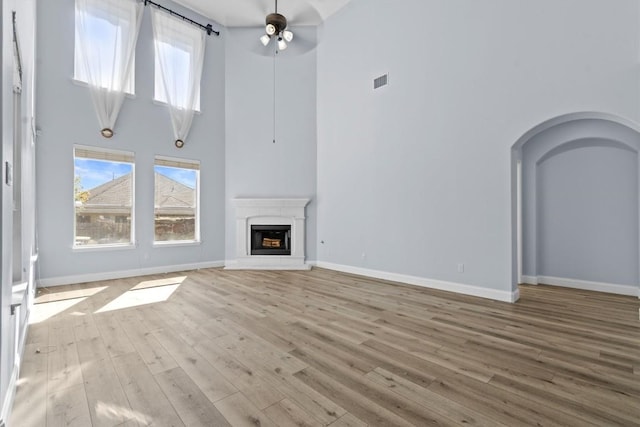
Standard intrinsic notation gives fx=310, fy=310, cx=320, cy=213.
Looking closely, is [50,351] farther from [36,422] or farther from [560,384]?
[560,384]

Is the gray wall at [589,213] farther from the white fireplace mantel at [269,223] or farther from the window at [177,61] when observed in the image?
the window at [177,61]

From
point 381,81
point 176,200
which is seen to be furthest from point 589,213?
point 176,200

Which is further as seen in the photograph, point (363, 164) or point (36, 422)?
point (363, 164)

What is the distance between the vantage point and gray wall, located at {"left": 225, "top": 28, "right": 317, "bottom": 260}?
654 cm

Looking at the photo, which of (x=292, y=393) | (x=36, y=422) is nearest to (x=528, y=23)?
(x=292, y=393)

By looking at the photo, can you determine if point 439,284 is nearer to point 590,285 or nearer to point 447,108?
point 590,285

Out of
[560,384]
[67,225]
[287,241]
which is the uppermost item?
[67,225]

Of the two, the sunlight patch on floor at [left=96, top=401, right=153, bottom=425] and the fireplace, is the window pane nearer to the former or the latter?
the fireplace

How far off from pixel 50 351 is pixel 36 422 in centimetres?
108

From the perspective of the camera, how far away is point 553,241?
493 centimetres

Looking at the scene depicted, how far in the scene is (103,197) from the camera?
5160 millimetres

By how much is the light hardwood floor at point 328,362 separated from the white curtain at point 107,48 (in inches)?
122

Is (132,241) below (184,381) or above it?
above

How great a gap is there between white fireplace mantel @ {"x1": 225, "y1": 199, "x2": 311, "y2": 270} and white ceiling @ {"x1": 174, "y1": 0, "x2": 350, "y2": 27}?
375 centimetres
